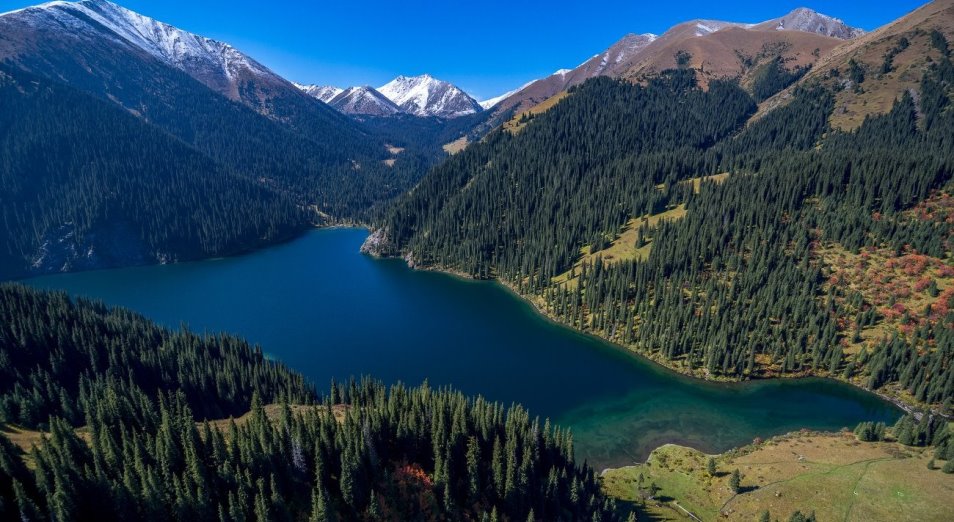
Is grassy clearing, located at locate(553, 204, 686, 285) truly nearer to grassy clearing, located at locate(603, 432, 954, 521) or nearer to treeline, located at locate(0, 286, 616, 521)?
grassy clearing, located at locate(603, 432, 954, 521)

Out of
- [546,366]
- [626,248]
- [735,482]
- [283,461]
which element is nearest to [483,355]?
[546,366]

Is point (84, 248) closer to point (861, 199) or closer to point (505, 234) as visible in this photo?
point (505, 234)

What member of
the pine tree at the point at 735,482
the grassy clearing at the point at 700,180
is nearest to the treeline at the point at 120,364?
the pine tree at the point at 735,482

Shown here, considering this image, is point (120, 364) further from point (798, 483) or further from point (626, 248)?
point (626, 248)

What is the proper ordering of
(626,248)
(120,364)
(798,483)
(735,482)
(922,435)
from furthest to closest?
(626,248), (120,364), (922,435), (798,483), (735,482)

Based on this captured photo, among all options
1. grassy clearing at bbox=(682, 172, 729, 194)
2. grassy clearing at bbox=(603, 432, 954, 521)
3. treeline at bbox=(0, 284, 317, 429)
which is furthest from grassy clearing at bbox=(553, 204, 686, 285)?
treeline at bbox=(0, 284, 317, 429)

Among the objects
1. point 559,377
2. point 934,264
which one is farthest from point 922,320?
point 559,377

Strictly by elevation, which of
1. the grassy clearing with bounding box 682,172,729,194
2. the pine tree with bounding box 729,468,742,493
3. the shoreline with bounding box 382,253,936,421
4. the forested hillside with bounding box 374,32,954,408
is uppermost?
the grassy clearing with bounding box 682,172,729,194
